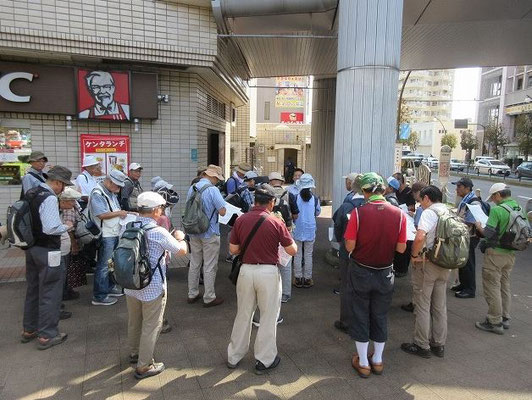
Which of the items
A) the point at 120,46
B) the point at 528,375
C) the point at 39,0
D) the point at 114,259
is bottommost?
the point at 528,375

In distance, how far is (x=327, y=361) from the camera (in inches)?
150

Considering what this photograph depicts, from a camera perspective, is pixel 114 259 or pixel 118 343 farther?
pixel 118 343

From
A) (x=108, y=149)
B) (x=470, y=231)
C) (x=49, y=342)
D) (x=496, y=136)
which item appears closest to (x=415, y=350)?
(x=470, y=231)

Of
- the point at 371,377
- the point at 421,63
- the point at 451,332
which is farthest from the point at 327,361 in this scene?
the point at 421,63

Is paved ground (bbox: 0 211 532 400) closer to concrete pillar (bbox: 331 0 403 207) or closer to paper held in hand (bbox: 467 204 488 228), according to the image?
paper held in hand (bbox: 467 204 488 228)

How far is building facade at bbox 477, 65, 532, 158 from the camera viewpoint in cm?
4856

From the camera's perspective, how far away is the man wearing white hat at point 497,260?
4355 millimetres

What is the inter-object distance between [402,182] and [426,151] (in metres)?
75.7

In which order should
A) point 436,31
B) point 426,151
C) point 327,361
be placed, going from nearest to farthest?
point 327,361 < point 436,31 < point 426,151

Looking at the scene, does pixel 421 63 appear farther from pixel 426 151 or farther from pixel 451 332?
pixel 426 151

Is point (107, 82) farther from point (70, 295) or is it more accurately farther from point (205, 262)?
point (205, 262)

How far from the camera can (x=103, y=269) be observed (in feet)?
16.4

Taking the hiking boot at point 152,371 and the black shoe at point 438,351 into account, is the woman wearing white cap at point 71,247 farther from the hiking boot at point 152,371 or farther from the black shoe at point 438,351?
the black shoe at point 438,351

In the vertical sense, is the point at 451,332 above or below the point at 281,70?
below
